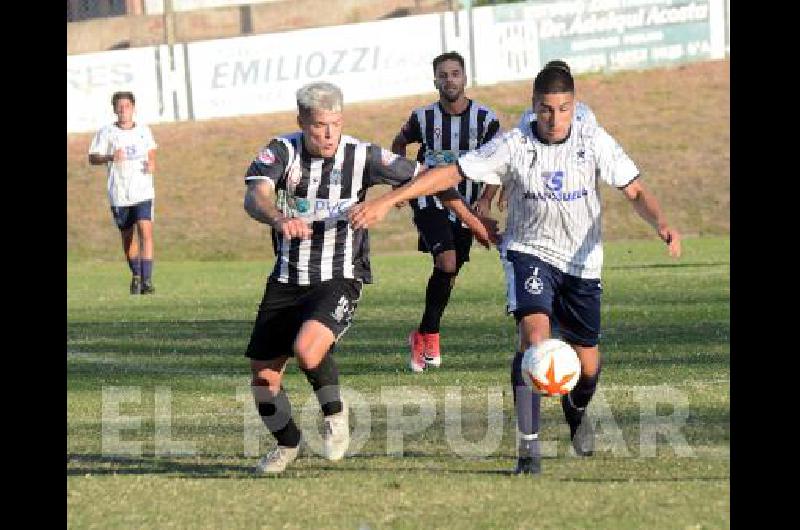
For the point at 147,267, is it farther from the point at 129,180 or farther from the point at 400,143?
the point at 400,143

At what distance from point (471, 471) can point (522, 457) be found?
26 cm

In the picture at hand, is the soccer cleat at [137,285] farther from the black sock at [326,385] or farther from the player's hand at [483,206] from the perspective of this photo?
the black sock at [326,385]

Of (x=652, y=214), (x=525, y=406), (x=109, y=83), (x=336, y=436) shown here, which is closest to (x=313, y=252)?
(x=336, y=436)

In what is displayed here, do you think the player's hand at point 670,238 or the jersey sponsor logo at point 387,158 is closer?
the player's hand at point 670,238

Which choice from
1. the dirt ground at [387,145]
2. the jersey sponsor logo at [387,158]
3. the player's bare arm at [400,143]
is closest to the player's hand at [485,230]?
the jersey sponsor logo at [387,158]

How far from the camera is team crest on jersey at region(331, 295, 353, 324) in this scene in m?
9.14

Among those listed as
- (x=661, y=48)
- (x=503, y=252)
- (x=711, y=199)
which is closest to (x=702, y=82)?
(x=661, y=48)

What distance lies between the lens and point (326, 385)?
9055 millimetres

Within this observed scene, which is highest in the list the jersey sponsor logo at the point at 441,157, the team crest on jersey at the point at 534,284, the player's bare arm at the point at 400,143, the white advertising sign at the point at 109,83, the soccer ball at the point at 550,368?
the white advertising sign at the point at 109,83

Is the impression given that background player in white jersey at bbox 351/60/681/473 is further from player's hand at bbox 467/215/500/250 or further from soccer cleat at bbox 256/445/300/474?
soccer cleat at bbox 256/445/300/474

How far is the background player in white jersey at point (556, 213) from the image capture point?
29.7ft

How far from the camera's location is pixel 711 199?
2945cm

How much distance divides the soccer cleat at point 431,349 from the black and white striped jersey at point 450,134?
836 mm
